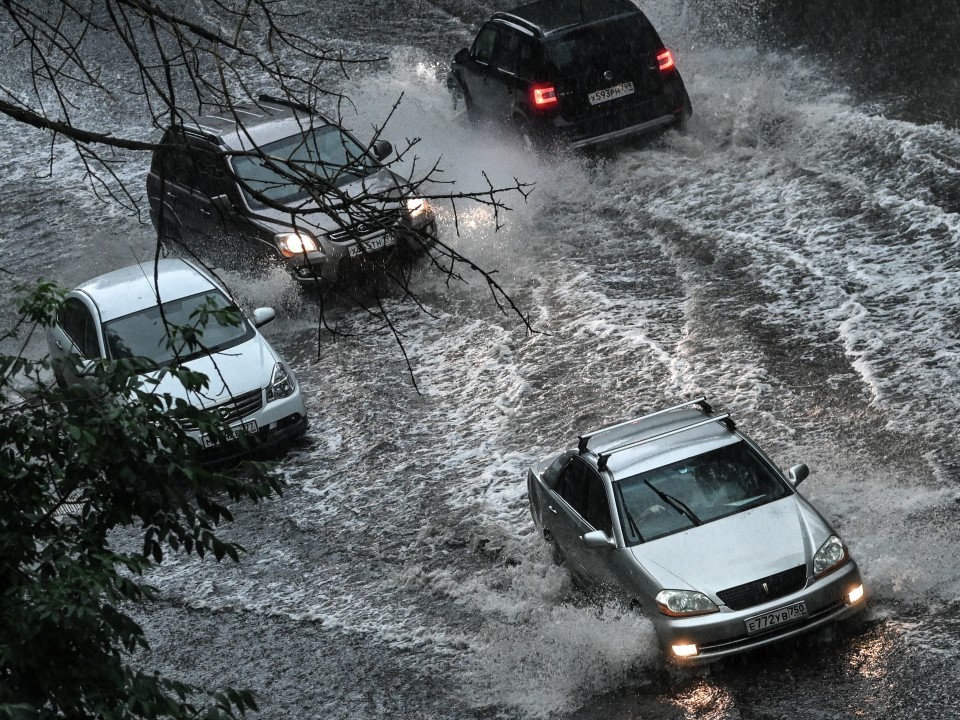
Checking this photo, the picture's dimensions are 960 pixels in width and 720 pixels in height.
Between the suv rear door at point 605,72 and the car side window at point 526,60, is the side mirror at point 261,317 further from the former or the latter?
the car side window at point 526,60

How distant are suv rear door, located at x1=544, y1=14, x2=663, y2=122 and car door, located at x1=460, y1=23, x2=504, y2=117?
1.39m

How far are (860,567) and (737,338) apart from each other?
4.18 metres

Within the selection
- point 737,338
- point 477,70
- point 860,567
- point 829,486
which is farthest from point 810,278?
point 477,70

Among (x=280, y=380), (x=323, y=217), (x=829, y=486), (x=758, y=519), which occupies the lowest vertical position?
(x=829, y=486)

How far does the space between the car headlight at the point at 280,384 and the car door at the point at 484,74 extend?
700 centimetres

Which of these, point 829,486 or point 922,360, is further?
point 922,360

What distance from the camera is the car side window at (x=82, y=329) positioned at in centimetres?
1166

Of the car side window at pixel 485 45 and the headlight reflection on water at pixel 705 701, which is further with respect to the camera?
the car side window at pixel 485 45

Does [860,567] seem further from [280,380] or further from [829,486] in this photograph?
[280,380]

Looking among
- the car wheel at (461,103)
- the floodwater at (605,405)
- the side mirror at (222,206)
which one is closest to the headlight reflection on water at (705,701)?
the floodwater at (605,405)

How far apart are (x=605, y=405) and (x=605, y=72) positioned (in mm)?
6178

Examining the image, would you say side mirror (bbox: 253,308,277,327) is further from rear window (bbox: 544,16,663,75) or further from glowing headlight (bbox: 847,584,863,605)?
glowing headlight (bbox: 847,584,863,605)

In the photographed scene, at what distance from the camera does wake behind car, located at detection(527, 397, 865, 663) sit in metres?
6.86

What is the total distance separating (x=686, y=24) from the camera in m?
22.2
